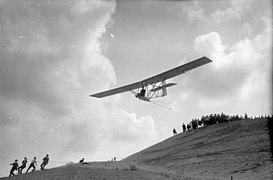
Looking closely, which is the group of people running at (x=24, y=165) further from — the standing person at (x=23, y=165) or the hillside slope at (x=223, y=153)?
the hillside slope at (x=223, y=153)

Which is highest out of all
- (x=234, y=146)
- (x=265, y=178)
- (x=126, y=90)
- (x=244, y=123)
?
(x=126, y=90)

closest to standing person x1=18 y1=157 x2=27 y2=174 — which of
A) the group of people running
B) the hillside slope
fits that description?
the group of people running

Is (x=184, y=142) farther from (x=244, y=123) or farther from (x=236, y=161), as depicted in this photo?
(x=236, y=161)

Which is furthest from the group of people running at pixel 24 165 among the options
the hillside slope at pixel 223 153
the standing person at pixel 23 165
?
the hillside slope at pixel 223 153

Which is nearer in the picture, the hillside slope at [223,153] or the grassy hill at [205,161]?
the grassy hill at [205,161]

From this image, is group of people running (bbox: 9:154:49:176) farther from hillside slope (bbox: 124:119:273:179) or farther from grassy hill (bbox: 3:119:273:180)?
hillside slope (bbox: 124:119:273:179)

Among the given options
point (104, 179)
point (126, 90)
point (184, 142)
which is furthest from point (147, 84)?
point (104, 179)

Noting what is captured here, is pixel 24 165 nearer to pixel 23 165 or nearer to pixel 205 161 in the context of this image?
pixel 23 165

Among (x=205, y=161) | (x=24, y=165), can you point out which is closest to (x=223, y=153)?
(x=205, y=161)
